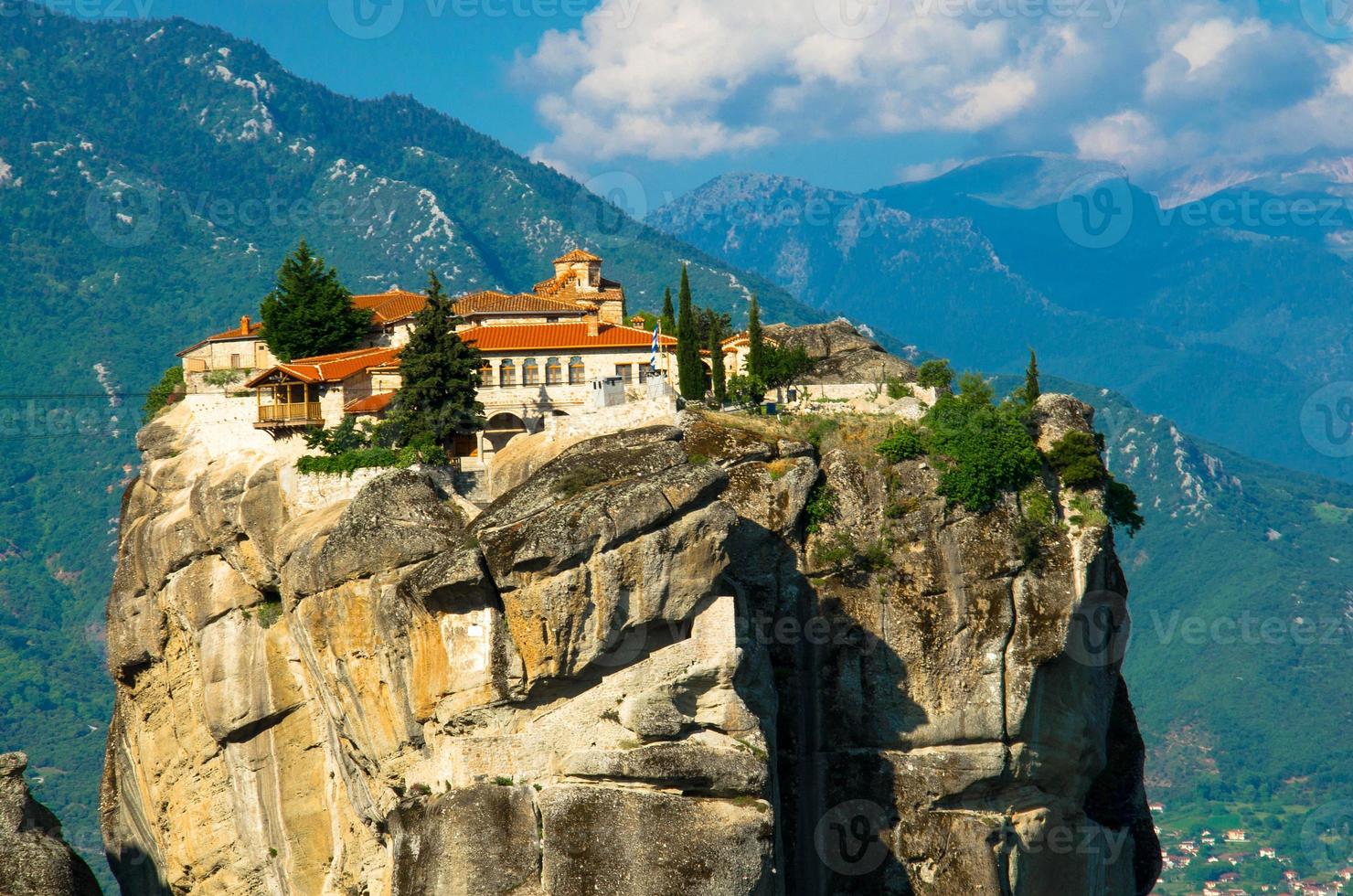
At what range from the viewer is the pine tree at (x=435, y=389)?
59.7 m

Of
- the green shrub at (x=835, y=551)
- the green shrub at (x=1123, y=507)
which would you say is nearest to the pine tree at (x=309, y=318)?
the green shrub at (x=835, y=551)

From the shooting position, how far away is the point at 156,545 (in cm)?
6494

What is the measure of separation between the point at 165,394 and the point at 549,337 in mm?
16764

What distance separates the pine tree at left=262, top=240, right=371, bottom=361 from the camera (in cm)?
7106

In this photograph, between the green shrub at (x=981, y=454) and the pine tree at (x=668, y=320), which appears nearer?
the green shrub at (x=981, y=454)

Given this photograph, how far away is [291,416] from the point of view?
62.5 meters

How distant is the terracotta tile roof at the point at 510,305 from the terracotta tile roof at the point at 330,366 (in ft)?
17.0

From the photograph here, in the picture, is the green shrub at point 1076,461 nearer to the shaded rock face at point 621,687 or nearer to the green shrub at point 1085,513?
the green shrub at point 1085,513

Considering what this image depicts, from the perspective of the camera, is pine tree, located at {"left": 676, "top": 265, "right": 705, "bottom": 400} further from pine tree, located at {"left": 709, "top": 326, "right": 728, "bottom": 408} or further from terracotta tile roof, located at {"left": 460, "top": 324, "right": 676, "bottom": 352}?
terracotta tile roof, located at {"left": 460, "top": 324, "right": 676, "bottom": 352}

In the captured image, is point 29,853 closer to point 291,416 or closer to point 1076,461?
point 291,416

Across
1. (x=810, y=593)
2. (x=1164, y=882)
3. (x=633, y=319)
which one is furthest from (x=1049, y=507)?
(x=1164, y=882)

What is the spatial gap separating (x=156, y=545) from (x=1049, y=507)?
98.1 ft

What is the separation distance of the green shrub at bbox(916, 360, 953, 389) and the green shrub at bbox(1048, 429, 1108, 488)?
781 cm

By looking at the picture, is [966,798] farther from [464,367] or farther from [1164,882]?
[1164,882]
